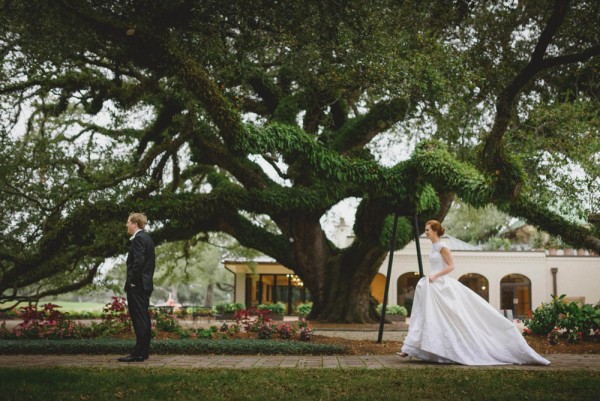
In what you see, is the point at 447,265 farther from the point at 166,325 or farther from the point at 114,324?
the point at 114,324

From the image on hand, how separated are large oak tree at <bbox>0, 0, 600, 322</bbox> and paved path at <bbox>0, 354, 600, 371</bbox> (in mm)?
2917

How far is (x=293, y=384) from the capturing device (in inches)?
185

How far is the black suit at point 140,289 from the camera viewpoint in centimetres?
648

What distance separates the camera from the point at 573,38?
33.8 feet

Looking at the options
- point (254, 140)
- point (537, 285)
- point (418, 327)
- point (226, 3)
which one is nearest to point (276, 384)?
point (418, 327)

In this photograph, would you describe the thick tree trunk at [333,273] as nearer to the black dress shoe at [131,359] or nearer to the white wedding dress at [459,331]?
the white wedding dress at [459,331]

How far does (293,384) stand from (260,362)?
196 cm

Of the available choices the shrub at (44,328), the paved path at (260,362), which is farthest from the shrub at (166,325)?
the paved path at (260,362)

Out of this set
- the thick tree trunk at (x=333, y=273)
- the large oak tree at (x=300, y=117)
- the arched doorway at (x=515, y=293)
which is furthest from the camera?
the arched doorway at (x=515, y=293)

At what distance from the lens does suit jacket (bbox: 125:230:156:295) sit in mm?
6539

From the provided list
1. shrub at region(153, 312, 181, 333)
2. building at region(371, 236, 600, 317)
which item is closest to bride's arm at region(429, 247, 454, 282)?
shrub at region(153, 312, 181, 333)

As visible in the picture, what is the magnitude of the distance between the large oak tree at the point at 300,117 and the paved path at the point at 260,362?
292 centimetres

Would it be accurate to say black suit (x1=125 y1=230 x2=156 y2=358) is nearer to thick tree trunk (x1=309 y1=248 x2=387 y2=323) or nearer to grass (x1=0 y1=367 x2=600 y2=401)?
grass (x1=0 y1=367 x2=600 y2=401)

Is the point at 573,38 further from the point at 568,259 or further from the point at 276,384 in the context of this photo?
the point at 568,259
